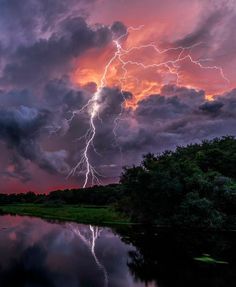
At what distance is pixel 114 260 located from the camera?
2562 centimetres

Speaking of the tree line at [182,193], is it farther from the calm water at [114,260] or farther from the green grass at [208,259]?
the green grass at [208,259]

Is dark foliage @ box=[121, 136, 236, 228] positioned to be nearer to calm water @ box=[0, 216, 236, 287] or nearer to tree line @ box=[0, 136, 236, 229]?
tree line @ box=[0, 136, 236, 229]

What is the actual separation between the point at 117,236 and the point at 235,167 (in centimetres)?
2431

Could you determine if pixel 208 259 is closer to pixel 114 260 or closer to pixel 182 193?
pixel 114 260

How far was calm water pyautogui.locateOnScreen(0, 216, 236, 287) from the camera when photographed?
779 inches

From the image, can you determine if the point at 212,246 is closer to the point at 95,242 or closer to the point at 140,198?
the point at 95,242

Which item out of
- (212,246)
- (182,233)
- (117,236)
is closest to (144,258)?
(212,246)

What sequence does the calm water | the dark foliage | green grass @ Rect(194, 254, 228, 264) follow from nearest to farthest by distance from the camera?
1. the calm water
2. green grass @ Rect(194, 254, 228, 264)
3. the dark foliage

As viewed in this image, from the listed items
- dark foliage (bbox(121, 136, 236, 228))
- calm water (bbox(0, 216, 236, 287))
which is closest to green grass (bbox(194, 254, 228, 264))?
calm water (bbox(0, 216, 236, 287))

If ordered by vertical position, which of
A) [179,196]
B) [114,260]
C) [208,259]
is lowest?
[114,260]

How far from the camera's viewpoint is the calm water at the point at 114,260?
65.0 ft

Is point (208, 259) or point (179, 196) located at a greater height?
point (179, 196)

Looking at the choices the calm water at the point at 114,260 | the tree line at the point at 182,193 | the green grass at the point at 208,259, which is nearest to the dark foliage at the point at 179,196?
the tree line at the point at 182,193

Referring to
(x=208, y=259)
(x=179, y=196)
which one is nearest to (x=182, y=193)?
(x=179, y=196)
